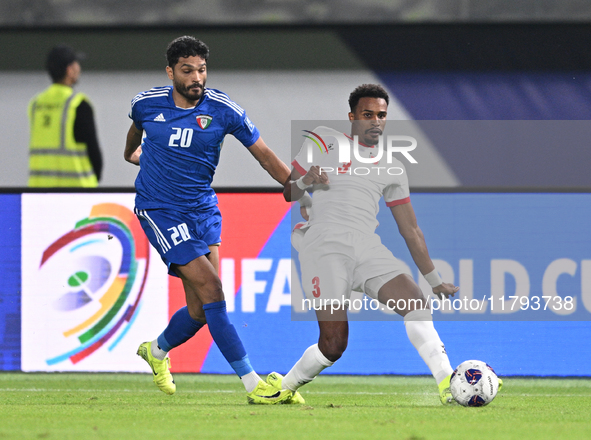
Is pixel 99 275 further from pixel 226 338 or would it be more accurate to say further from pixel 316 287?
pixel 316 287

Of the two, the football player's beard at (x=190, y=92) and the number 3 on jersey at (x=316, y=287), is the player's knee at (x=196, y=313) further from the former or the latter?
the football player's beard at (x=190, y=92)

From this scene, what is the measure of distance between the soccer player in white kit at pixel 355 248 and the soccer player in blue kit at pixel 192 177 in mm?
246

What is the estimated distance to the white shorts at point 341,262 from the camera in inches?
178

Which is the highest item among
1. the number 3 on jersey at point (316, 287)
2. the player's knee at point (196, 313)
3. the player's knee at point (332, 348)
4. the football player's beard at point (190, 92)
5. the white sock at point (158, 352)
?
the football player's beard at point (190, 92)

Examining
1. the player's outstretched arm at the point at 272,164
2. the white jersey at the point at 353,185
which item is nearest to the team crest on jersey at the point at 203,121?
the player's outstretched arm at the point at 272,164

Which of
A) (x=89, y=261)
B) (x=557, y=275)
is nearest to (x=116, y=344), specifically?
(x=89, y=261)

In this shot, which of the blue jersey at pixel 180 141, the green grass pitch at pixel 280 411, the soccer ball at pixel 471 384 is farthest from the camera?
the blue jersey at pixel 180 141

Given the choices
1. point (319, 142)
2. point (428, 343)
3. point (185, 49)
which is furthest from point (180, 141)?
point (428, 343)

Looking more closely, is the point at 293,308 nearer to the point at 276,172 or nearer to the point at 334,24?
the point at 276,172

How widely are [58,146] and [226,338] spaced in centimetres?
452

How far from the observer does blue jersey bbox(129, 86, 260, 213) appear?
4.61m

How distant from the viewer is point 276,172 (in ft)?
15.4

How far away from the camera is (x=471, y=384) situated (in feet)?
13.8

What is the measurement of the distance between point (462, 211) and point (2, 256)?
3.20m
